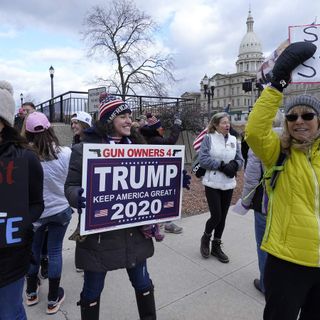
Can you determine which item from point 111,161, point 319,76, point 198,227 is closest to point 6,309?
point 111,161

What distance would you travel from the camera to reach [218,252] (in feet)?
13.1

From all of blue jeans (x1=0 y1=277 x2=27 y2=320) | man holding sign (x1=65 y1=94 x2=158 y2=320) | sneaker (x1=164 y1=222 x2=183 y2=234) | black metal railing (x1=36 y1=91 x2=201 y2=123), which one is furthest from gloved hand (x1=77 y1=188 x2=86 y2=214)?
black metal railing (x1=36 y1=91 x2=201 y2=123)

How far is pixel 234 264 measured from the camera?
3.86 metres

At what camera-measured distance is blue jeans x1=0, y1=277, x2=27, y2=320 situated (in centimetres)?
177

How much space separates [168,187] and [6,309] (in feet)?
4.34

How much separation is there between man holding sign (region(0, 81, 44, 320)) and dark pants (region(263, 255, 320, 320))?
1.52m

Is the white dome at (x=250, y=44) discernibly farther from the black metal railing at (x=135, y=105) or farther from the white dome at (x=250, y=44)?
the black metal railing at (x=135, y=105)

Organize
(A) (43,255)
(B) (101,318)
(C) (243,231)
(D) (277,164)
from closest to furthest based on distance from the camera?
(D) (277,164) → (B) (101,318) → (A) (43,255) → (C) (243,231)

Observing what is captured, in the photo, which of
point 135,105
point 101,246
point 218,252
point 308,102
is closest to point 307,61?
point 308,102

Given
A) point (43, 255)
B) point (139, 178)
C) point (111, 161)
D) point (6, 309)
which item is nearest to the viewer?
point (6, 309)

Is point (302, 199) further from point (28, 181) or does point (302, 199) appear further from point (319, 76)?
point (28, 181)

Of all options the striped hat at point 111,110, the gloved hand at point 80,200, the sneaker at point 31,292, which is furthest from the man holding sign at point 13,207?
the sneaker at point 31,292

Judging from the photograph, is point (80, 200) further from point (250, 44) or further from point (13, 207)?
point (250, 44)

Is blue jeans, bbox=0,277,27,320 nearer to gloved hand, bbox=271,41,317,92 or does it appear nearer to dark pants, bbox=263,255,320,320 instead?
Answer: dark pants, bbox=263,255,320,320
